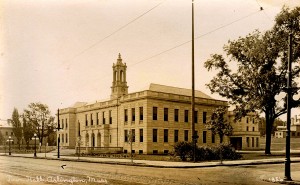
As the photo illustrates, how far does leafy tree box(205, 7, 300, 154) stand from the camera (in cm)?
3788

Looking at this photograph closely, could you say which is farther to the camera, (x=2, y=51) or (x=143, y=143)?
(x=143, y=143)

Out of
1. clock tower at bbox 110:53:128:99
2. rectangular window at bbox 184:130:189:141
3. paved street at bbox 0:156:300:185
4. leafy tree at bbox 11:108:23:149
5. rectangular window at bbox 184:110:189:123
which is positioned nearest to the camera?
paved street at bbox 0:156:300:185

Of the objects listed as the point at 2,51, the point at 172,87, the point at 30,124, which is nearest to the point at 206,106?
the point at 172,87

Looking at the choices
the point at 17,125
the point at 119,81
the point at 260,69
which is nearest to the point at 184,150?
the point at 260,69

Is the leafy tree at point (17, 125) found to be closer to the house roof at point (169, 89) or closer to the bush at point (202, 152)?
the house roof at point (169, 89)

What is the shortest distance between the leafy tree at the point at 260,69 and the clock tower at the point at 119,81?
25.0m

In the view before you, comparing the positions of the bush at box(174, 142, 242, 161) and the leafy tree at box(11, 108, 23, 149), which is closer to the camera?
the bush at box(174, 142, 242, 161)

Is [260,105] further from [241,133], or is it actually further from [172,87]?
[241,133]

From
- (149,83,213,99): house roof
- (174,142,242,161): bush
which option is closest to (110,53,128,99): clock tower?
(149,83,213,99): house roof

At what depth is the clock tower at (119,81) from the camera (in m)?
64.4

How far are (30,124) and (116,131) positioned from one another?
1234 inches

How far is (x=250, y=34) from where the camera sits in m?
40.5

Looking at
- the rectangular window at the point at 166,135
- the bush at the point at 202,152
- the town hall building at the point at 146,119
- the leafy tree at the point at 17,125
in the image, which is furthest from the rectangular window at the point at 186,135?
the leafy tree at the point at 17,125

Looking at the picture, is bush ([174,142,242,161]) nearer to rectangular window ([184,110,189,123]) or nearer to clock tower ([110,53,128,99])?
rectangular window ([184,110,189,123])
